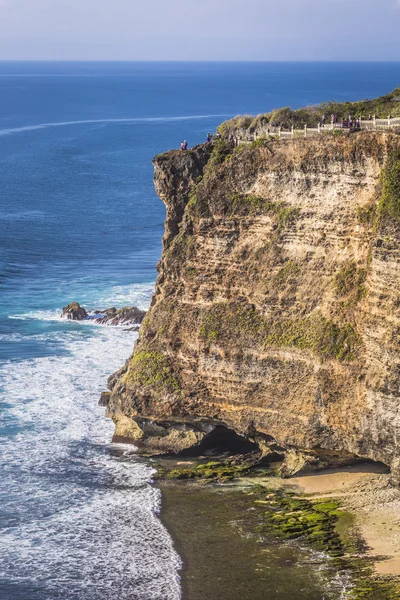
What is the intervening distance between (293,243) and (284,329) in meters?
3.87

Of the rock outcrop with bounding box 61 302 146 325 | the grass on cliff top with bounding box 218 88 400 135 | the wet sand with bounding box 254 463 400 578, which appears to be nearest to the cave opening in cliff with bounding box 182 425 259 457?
the wet sand with bounding box 254 463 400 578

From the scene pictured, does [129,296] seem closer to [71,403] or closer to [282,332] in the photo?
[71,403]

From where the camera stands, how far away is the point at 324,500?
146ft

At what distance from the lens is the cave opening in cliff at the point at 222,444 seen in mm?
50469

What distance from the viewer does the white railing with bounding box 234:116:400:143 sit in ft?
150

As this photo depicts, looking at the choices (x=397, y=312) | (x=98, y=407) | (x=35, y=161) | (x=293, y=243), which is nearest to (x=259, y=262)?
(x=293, y=243)

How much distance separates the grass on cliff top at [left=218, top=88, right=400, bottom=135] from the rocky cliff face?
3847mm

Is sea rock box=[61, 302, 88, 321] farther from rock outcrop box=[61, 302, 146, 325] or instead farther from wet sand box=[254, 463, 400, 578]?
wet sand box=[254, 463, 400, 578]

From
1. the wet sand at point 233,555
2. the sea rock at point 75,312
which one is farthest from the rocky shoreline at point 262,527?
the sea rock at point 75,312

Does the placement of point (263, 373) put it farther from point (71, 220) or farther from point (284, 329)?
point (71, 220)

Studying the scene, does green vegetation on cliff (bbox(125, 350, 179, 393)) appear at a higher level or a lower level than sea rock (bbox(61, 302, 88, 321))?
higher

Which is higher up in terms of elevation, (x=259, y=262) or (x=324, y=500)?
(x=259, y=262)

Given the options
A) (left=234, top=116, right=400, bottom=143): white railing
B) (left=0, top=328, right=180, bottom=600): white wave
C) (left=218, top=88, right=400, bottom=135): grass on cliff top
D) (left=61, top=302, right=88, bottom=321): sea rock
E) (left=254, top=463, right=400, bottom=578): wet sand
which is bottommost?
(left=0, top=328, right=180, bottom=600): white wave

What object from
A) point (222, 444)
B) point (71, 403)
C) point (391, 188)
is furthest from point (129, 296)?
point (391, 188)
